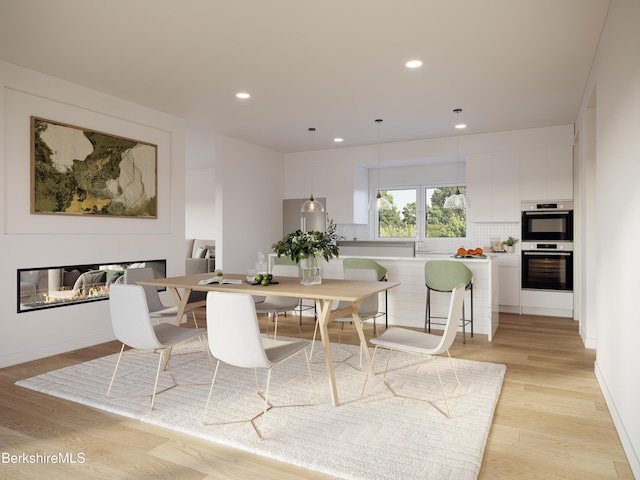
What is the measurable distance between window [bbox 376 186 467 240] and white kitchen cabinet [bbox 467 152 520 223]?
2.61 feet

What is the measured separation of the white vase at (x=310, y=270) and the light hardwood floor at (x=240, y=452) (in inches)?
54.4

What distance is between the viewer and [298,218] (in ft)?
25.4

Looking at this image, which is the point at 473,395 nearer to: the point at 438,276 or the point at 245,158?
the point at 438,276

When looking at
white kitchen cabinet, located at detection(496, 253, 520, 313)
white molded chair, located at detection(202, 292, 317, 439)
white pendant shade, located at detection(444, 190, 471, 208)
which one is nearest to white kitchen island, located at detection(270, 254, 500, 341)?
white pendant shade, located at detection(444, 190, 471, 208)

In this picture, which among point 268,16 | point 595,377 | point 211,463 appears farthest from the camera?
point 595,377

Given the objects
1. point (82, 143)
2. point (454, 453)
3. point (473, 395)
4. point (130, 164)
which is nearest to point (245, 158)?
point (130, 164)

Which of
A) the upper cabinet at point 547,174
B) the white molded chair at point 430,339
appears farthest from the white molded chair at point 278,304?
the upper cabinet at point 547,174

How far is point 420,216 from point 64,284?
560 centimetres

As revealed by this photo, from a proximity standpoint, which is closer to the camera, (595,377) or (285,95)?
(595,377)

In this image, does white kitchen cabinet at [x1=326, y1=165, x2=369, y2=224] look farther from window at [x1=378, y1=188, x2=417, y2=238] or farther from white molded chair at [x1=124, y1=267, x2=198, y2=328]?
white molded chair at [x1=124, y1=267, x2=198, y2=328]

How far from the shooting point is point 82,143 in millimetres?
4453

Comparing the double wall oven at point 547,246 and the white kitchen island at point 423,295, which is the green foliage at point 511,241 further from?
the white kitchen island at point 423,295

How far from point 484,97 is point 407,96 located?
83cm

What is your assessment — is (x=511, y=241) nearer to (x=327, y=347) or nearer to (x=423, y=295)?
(x=423, y=295)
